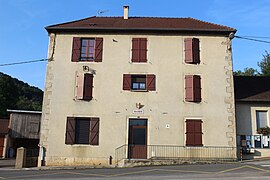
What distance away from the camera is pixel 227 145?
652 inches

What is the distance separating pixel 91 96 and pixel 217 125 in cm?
761

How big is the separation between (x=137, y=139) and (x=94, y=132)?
2548 millimetres

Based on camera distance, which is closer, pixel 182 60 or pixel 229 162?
pixel 229 162

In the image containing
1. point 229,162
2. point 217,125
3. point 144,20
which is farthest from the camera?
point 144,20

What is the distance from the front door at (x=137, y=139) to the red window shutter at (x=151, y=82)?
196cm

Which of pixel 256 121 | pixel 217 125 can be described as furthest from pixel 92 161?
pixel 256 121

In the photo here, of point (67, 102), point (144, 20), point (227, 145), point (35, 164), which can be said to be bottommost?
point (35, 164)

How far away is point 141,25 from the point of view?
1875cm

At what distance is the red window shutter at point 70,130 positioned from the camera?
16.7 metres

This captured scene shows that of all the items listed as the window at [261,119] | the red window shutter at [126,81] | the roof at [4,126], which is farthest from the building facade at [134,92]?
the roof at [4,126]

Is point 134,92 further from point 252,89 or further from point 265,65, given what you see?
point 265,65

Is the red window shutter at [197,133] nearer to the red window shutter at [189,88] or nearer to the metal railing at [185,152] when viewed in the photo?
the metal railing at [185,152]

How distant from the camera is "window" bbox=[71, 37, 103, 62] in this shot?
58.4 feet

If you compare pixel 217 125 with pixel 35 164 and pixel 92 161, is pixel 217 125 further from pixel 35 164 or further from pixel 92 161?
pixel 35 164
